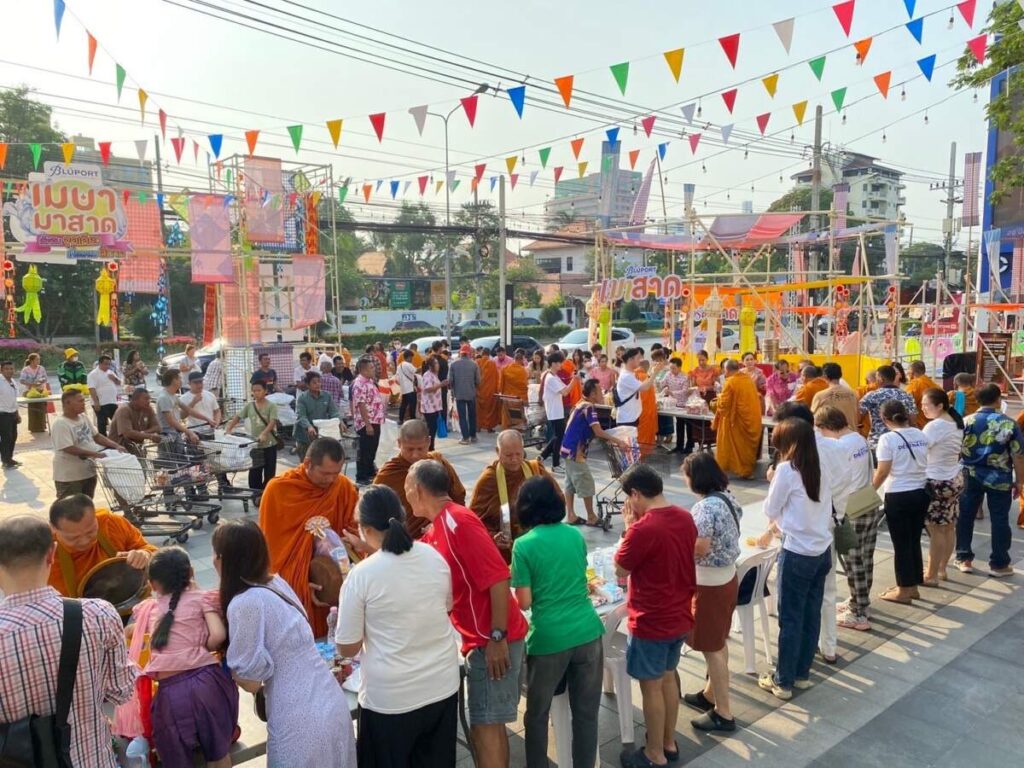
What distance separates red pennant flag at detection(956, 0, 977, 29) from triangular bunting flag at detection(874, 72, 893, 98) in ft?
5.26

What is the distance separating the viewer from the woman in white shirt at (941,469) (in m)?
5.50

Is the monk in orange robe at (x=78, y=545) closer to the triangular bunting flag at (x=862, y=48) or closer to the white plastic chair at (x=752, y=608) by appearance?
the white plastic chair at (x=752, y=608)

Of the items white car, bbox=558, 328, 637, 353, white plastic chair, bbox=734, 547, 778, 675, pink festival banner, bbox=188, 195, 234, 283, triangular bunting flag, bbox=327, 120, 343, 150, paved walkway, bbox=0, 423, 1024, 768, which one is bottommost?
paved walkway, bbox=0, 423, 1024, 768

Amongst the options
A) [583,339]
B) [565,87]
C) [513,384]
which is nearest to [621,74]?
[565,87]

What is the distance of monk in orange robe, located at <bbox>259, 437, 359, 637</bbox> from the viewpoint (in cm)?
369

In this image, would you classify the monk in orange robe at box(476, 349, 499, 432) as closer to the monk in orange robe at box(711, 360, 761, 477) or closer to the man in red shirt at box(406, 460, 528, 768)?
the monk in orange robe at box(711, 360, 761, 477)

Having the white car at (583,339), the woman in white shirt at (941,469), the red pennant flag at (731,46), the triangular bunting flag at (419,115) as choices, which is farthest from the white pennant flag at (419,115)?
the white car at (583,339)

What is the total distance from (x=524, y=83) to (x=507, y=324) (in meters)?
8.28

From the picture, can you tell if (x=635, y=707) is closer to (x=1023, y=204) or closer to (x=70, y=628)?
(x=70, y=628)

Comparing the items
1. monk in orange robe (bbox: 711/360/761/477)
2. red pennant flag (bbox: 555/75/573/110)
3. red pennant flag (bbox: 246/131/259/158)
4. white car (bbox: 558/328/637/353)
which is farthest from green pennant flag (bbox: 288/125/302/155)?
white car (bbox: 558/328/637/353)

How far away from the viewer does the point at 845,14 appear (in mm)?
8070

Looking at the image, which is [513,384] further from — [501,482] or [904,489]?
[501,482]

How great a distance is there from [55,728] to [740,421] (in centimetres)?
822

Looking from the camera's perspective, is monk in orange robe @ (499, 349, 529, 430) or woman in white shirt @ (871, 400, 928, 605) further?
monk in orange robe @ (499, 349, 529, 430)
